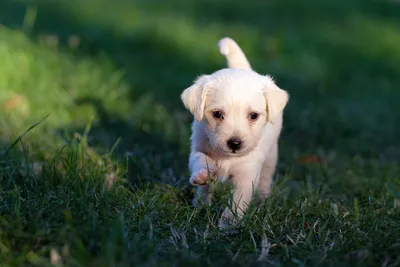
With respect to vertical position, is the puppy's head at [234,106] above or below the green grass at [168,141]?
above

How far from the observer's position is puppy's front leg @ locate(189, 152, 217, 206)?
395cm

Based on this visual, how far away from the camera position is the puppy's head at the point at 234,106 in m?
4.11

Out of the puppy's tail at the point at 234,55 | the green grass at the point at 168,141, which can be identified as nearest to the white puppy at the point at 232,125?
the green grass at the point at 168,141

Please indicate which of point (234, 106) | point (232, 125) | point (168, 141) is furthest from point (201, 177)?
point (168, 141)

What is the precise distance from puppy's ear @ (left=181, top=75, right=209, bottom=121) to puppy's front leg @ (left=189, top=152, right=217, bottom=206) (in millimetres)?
258

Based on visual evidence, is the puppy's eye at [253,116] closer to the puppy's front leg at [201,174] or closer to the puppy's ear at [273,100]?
the puppy's ear at [273,100]

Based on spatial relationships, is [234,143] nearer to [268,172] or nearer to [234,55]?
[268,172]

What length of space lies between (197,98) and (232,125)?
0.30m

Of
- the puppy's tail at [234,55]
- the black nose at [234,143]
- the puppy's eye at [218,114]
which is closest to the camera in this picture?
the black nose at [234,143]

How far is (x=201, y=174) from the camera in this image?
395 centimetres

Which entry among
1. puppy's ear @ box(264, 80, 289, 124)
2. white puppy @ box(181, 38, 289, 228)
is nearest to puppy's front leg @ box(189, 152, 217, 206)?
white puppy @ box(181, 38, 289, 228)

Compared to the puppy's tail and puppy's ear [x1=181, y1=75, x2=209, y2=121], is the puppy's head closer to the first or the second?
puppy's ear [x1=181, y1=75, x2=209, y2=121]

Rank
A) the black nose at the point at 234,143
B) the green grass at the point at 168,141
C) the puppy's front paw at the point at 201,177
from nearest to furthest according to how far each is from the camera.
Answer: the green grass at the point at 168,141 < the puppy's front paw at the point at 201,177 < the black nose at the point at 234,143

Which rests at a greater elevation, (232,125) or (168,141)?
(232,125)
